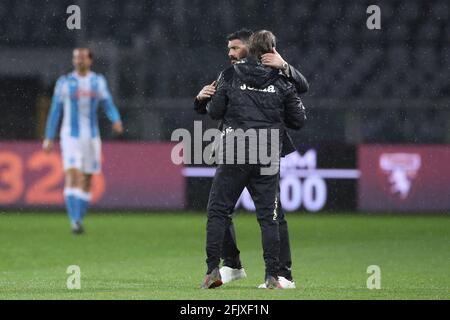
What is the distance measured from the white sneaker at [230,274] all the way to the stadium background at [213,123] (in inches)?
86.4

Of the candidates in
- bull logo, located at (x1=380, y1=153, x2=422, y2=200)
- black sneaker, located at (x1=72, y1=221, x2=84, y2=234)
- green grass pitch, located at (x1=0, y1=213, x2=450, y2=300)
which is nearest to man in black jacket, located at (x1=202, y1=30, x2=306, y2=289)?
green grass pitch, located at (x1=0, y1=213, x2=450, y2=300)

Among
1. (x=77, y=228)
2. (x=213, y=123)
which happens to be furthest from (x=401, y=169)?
(x=77, y=228)

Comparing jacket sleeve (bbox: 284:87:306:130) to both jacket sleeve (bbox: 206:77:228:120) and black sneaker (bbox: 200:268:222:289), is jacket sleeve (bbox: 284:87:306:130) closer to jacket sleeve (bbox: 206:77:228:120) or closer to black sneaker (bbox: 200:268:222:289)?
jacket sleeve (bbox: 206:77:228:120)

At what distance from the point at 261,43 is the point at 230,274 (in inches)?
65.2

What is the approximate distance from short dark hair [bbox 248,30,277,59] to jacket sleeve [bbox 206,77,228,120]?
0.27m

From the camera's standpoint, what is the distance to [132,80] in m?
18.9

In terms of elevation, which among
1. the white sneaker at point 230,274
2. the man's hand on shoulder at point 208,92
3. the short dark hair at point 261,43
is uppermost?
the short dark hair at point 261,43

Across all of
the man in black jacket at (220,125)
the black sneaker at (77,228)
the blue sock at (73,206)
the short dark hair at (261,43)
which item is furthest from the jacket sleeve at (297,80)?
the blue sock at (73,206)

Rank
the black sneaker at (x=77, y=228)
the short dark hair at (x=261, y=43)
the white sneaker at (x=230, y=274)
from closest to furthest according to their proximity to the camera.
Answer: the short dark hair at (x=261, y=43) → the white sneaker at (x=230, y=274) → the black sneaker at (x=77, y=228)

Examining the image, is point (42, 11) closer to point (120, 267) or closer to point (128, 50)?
point (128, 50)

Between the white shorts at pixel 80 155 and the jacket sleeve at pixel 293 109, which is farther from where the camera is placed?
the white shorts at pixel 80 155

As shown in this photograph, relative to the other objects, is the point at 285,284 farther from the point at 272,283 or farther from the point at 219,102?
the point at 219,102

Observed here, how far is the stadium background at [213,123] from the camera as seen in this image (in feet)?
50.8

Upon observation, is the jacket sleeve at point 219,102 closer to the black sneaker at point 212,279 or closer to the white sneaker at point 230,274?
the black sneaker at point 212,279
